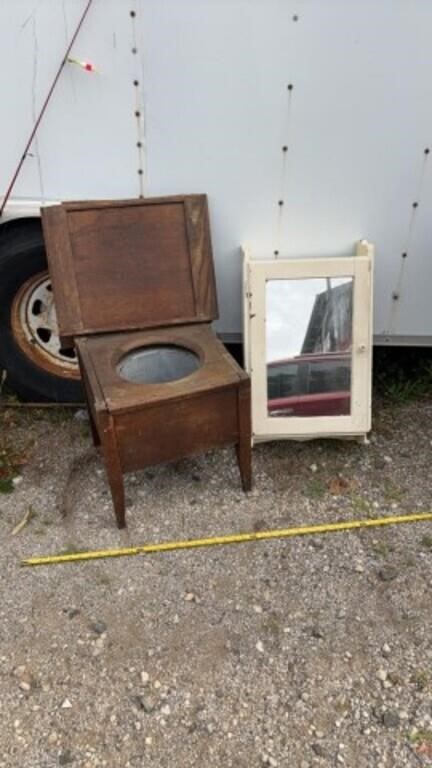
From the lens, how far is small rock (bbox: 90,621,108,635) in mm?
1879

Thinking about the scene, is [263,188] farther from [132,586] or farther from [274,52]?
[132,586]

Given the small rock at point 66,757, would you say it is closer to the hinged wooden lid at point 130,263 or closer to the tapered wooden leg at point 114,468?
the tapered wooden leg at point 114,468

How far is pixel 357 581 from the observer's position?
202cm

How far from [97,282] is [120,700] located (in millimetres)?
1494

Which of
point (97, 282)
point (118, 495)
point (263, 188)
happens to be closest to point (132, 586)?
point (118, 495)

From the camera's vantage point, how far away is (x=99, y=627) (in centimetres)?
189

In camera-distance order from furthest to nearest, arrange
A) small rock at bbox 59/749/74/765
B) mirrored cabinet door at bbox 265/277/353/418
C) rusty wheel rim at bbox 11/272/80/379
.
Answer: rusty wheel rim at bbox 11/272/80/379 < mirrored cabinet door at bbox 265/277/353/418 < small rock at bbox 59/749/74/765

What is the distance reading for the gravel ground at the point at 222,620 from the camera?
5.26 feet

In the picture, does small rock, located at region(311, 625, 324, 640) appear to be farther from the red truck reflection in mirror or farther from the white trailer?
the white trailer

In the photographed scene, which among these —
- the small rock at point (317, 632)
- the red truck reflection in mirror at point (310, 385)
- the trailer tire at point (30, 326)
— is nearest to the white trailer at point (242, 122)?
the trailer tire at point (30, 326)

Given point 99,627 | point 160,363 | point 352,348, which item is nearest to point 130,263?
point 160,363

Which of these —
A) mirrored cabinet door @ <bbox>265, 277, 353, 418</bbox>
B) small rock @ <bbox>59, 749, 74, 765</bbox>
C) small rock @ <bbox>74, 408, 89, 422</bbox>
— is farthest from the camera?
small rock @ <bbox>74, 408, 89, 422</bbox>

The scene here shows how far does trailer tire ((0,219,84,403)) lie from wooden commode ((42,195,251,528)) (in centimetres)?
27

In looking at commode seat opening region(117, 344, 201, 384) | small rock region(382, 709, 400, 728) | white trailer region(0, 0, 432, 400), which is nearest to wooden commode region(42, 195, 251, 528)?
commode seat opening region(117, 344, 201, 384)
